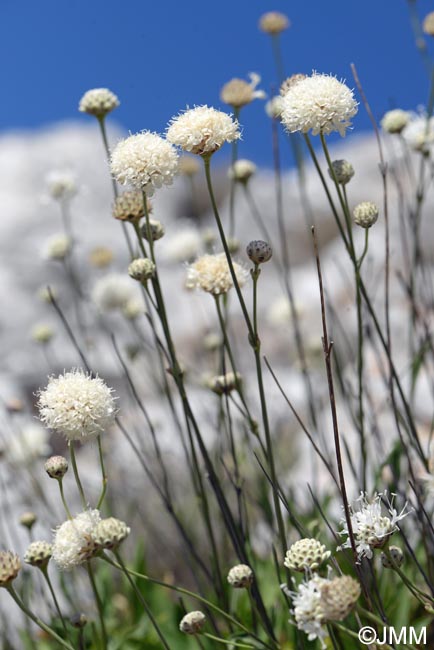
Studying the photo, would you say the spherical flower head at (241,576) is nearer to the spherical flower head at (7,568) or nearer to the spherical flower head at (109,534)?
the spherical flower head at (109,534)

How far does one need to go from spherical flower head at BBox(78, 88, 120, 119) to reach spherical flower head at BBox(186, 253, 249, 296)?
13.1 inches

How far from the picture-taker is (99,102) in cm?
149

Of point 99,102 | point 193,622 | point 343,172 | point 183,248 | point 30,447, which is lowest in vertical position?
point 193,622

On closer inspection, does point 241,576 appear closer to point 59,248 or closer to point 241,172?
point 241,172

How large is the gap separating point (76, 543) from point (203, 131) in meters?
0.57

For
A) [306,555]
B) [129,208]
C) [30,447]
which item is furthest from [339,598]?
[30,447]

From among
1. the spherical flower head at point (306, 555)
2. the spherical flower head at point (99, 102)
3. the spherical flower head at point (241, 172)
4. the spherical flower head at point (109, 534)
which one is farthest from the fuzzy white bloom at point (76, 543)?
the spherical flower head at point (241, 172)

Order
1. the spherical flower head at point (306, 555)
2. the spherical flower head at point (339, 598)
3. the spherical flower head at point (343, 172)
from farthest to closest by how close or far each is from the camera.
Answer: the spherical flower head at point (343, 172)
the spherical flower head at point (306, 555)
the spherical flower head at point (339, 598)

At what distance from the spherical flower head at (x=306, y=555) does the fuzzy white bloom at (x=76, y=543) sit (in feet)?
0.89

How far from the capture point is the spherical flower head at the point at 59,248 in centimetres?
250

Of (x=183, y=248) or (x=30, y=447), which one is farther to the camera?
(x=183, y=248)

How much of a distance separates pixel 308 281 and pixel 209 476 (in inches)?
181

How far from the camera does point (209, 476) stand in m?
1.36

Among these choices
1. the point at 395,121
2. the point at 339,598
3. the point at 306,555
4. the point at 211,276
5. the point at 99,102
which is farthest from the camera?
the point at 395,121
